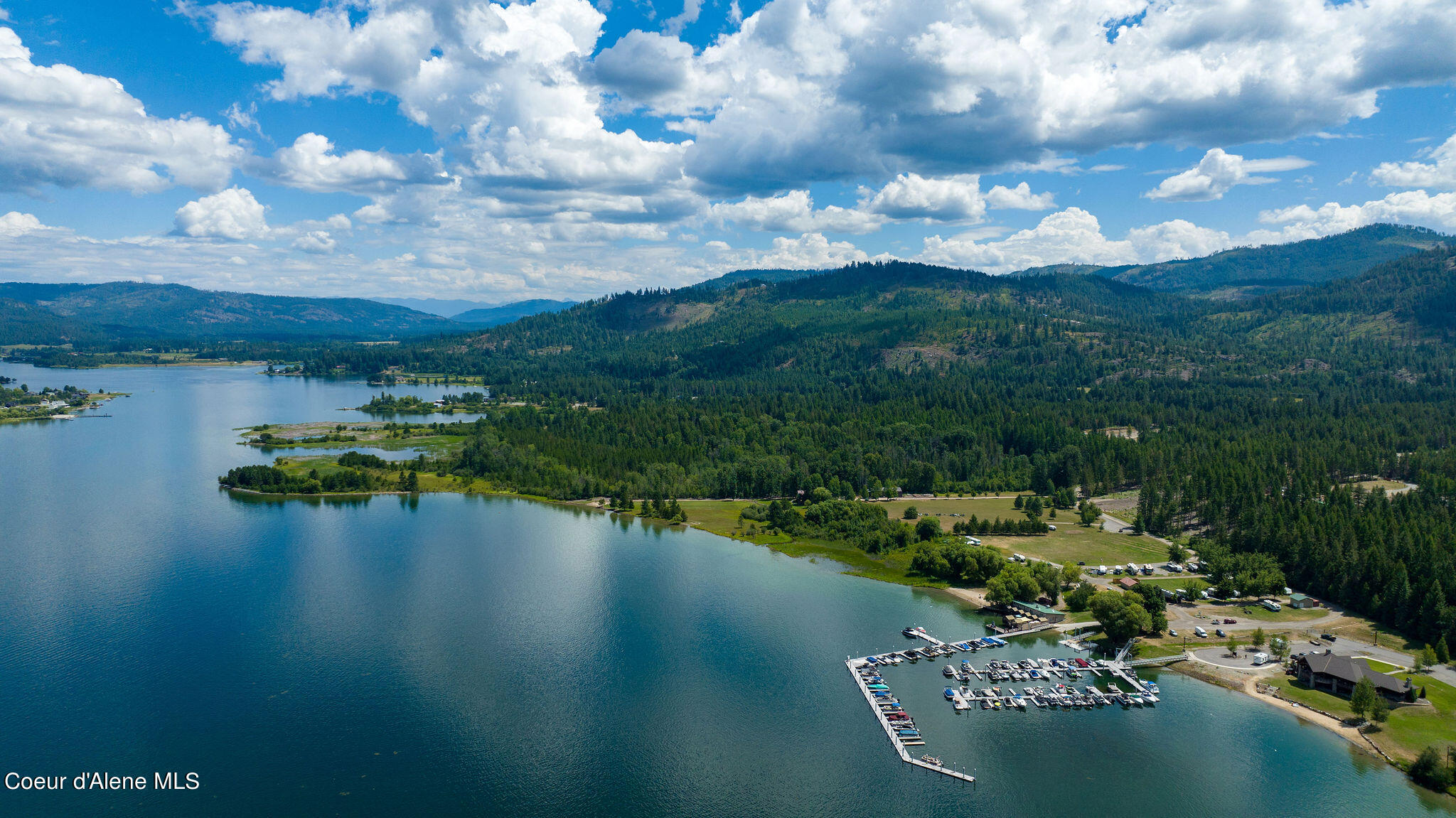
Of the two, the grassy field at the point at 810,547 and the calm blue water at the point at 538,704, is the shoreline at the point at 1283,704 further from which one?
the grassy field at the point at 810,547

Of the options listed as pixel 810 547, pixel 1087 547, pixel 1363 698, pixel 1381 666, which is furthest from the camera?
pixel 810 547

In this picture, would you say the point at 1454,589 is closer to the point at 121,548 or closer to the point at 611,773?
the point at 611,773

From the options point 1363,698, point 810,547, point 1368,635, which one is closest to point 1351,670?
point 1363,698

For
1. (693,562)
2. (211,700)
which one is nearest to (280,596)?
(211,700)

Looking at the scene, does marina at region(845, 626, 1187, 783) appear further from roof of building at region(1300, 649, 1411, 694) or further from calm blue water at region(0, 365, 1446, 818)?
roof of building at region(1300, 649, 1411, 694)

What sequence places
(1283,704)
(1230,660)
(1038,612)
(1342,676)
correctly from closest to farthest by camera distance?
(1283,704) → (1342,676) → (1230,660) → (1038,612)

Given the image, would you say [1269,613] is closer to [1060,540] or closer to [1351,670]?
[1351,670]

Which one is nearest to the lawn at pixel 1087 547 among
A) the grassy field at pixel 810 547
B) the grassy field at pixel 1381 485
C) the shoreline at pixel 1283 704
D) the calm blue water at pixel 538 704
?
the grassy field at pixel 810 547
